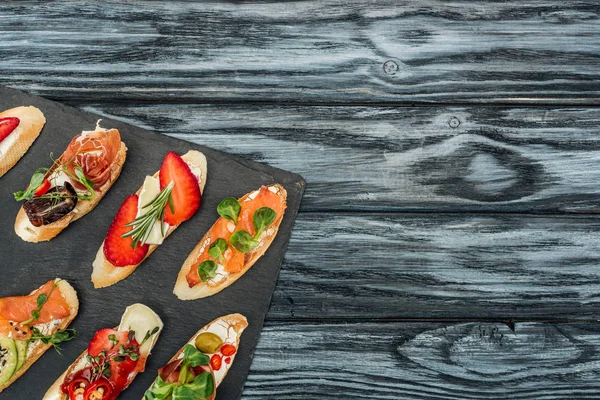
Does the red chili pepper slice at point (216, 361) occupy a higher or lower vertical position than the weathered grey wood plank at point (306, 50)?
lower

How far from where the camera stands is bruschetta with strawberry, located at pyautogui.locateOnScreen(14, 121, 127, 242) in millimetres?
1479

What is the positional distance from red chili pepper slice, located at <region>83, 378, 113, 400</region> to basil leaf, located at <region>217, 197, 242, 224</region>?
0.56m

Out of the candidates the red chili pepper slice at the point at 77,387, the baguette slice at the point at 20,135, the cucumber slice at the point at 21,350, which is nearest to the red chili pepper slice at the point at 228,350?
the red chili pepper slice at the point at 77,387

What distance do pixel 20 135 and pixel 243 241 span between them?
737 mm

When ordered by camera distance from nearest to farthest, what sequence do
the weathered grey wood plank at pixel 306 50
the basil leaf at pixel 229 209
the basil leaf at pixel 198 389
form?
the basil leaf at pixel 198 389 < the basil leaf at pixel 229 209 < the weathered grey wood plank at pixel 306 50

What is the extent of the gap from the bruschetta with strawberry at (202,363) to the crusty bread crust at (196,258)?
0.31ft

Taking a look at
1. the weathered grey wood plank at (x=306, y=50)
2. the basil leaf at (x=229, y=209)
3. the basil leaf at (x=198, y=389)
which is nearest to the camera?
the basil leaf at (x=198, y=389)

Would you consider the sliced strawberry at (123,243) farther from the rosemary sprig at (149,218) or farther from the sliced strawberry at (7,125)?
the sliced strawberry at (7,125)

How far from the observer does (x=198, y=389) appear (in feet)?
4.64

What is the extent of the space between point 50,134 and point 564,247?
1.60 metres

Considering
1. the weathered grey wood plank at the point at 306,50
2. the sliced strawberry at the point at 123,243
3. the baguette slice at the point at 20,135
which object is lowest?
the sliced strawberry at the point at 123,243

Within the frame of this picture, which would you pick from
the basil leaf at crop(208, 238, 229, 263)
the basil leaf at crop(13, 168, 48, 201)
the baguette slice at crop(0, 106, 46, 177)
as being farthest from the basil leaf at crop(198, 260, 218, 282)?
the baguette slice at crop(0, 106, 46, 177)

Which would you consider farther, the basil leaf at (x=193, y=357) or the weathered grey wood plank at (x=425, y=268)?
the weathered grey wood plank at (x=425, y=268)

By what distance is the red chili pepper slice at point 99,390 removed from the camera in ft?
4.68
